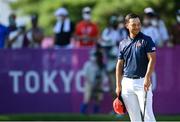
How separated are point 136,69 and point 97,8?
76.1 ft

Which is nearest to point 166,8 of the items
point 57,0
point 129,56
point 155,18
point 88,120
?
point 57,0

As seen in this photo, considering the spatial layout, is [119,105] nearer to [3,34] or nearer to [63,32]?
[63,32]

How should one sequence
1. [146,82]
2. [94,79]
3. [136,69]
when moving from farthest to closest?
[94,79] < [136,69] < [146,82]

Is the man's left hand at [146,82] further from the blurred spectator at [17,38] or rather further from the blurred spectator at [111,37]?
the blurred spectator at [17,38]

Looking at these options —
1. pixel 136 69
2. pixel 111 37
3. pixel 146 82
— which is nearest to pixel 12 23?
pixel 111 37

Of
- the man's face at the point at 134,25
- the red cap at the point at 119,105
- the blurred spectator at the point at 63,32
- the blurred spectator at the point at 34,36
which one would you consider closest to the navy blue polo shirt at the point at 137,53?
the man's face at the point at 134,25

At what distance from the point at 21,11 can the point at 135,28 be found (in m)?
31.8

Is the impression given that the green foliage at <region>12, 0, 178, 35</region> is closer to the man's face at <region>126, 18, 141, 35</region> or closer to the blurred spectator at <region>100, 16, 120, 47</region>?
the blurred spectator at <region>100, 16, 120, 47</region>

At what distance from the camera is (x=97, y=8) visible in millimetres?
37250

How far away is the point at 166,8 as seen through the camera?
34344 millimetres

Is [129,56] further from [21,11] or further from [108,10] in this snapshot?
[21,11]

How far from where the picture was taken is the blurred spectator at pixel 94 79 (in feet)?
69.9

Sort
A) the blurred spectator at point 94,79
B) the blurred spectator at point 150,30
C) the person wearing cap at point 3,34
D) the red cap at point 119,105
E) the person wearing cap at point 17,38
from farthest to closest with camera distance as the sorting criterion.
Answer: the person wearing cap at point 17,38, the person wearing cap at point 3,34, the blurred spectator at point 150,30, the blurred spectator at point 94,79, the red cap at point 119,105

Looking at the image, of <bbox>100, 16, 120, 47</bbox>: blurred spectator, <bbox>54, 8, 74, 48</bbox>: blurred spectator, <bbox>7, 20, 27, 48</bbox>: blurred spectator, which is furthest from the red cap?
<bbox>7, 20, 27, 48</bbox>: blurred spectator
